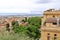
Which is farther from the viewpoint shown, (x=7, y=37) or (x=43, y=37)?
(x=43, y=37)

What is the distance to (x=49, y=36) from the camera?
2577 cm

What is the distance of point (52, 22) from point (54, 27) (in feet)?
3.98

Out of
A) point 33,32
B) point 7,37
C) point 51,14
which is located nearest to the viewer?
point 7,37

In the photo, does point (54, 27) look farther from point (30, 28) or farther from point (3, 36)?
point (3, 36)

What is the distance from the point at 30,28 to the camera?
32.3 metres

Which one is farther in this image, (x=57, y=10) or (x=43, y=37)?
(x=57, y=10)

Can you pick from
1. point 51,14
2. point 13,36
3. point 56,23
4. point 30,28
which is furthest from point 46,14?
point 13,36

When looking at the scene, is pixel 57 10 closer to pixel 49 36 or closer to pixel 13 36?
pixel 49 36

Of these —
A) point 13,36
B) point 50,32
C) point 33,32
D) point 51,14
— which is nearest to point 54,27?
point 50,32

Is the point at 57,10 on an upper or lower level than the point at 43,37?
upper

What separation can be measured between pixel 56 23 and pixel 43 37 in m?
2.30

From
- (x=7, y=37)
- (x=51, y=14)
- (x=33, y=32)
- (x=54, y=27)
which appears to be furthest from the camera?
(x=51, y=14)

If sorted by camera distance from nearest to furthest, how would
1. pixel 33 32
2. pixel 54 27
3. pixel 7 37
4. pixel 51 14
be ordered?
1. pixel 7 37
2. pixel 54 27
3. pixel 33 32
4. pixel 51 14

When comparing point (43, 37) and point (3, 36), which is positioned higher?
point (3, 36)
